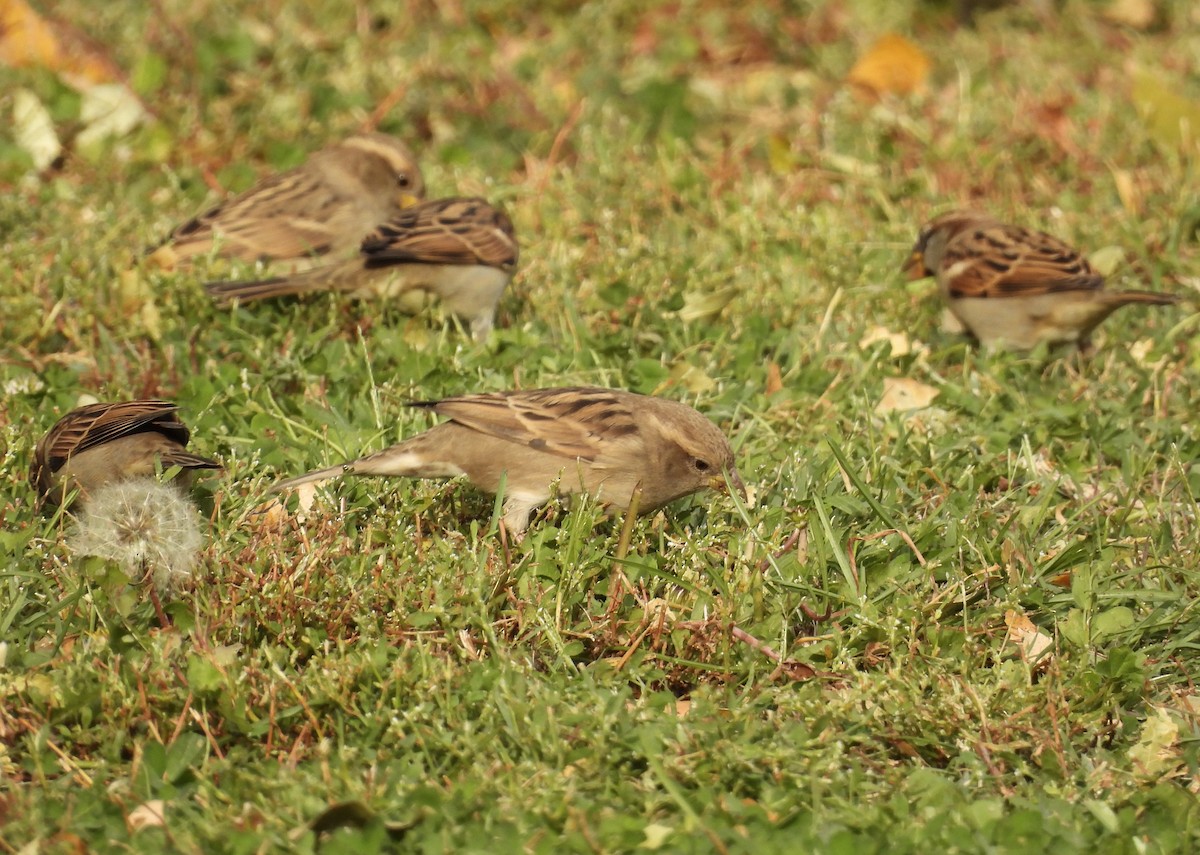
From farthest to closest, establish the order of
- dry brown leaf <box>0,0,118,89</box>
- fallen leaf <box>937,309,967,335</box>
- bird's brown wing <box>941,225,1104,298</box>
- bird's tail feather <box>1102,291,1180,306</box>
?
dry brown leaf <box>0,0,118,89</box>, fallen leaf <box>937,309,967,335</box>, bird's brown wing <box>941,225,1104,298</box>, bird's tail feather <box>1102,291,1180,306</box>

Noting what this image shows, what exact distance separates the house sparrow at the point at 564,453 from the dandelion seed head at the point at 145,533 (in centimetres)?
55

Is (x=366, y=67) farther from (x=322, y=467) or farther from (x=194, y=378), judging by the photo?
(x=322, y=467)

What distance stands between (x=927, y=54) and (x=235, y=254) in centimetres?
559

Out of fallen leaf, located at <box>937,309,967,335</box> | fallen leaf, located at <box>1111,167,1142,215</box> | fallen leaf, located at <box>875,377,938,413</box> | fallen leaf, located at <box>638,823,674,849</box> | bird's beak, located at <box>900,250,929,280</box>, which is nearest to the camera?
fallen leaf, located at <box>638,823,674,849</box>

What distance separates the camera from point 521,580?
16.7 feet

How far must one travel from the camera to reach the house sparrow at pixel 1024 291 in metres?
7.39

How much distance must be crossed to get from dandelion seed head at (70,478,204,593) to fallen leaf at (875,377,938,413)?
10.6ft

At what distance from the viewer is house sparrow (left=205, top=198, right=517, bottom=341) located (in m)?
7.22

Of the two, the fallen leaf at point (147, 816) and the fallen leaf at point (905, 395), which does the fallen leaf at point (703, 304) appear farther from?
the fallen leaf at point (147, 816)

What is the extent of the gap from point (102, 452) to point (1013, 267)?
4.59 m

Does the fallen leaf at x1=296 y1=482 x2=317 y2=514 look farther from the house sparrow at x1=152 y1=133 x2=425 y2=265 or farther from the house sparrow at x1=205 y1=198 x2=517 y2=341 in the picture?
the house sparrow at x1=152 y1=133 x2=425 y2=265

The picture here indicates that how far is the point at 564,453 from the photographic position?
5617 mm

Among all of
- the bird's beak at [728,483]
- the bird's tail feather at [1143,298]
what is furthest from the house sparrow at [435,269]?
the bird's tail feather at [1143,298]

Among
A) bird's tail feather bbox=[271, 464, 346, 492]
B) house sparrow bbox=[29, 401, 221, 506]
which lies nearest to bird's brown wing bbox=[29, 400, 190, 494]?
house sparrow bbox=[29, 401, 221, 506]
